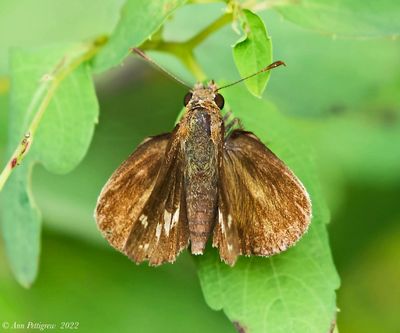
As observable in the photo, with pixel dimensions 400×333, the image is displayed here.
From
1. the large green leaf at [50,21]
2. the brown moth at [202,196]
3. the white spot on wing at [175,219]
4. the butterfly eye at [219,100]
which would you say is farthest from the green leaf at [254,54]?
the large green leaf at [50,21]

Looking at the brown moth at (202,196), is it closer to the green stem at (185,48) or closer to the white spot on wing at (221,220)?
the white spot on wing at (221,220)

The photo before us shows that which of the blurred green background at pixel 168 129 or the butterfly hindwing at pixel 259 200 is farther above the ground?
the butterfly hindwing at pixel 259 200

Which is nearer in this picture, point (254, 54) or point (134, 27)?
point (254, 54)

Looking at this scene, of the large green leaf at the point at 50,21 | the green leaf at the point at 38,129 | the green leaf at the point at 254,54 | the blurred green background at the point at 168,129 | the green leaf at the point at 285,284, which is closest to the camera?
the green leaf at the point at 254,54

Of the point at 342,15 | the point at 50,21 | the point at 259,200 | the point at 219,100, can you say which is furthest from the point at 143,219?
the point at 50,21

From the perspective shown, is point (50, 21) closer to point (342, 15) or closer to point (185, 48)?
point (185, 48)

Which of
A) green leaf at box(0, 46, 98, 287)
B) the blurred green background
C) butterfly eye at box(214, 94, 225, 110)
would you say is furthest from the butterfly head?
the blurred green background
